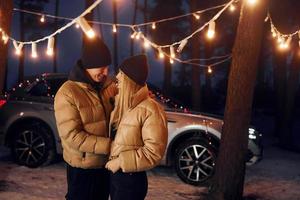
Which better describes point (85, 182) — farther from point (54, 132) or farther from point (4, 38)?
point (4, 38)

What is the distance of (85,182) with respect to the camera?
4.14m

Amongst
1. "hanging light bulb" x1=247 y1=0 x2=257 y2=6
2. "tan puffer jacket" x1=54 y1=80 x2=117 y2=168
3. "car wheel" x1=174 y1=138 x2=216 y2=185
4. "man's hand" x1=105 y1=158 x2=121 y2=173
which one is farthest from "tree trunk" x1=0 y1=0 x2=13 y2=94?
"man's hand" x1=105 y1=158 x2=121 y2=173

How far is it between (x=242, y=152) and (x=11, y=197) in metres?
3.30

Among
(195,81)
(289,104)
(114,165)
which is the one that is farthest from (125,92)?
(195,81)

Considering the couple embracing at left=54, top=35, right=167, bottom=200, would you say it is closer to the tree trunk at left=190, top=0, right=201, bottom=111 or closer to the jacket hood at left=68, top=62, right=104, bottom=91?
the jacket hood at left=68, top=62, right=104, bottom=91

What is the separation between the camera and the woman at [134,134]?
3588 mm

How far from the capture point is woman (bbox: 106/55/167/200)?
3588 mm

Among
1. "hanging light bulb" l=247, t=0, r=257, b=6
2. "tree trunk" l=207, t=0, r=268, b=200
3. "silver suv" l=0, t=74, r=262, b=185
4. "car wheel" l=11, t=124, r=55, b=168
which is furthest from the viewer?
"car wheel" l=11, t=124, r=55, b=168

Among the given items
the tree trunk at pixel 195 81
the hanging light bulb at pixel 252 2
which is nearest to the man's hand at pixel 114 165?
the hanging light bulb at pixel 252 2

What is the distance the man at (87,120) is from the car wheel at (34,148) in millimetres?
4724

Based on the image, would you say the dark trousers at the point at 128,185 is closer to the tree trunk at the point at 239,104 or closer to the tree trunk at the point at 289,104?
the tree trunk at the point at 239,104

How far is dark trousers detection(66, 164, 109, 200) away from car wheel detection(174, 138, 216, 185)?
4.07 metres

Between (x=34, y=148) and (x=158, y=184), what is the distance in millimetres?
2507

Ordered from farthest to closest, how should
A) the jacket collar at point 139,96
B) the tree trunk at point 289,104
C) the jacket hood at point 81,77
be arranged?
the tree trunk at point 289,104 < the jacket hood at point 81,77 < the jacket collar at point 139,96
